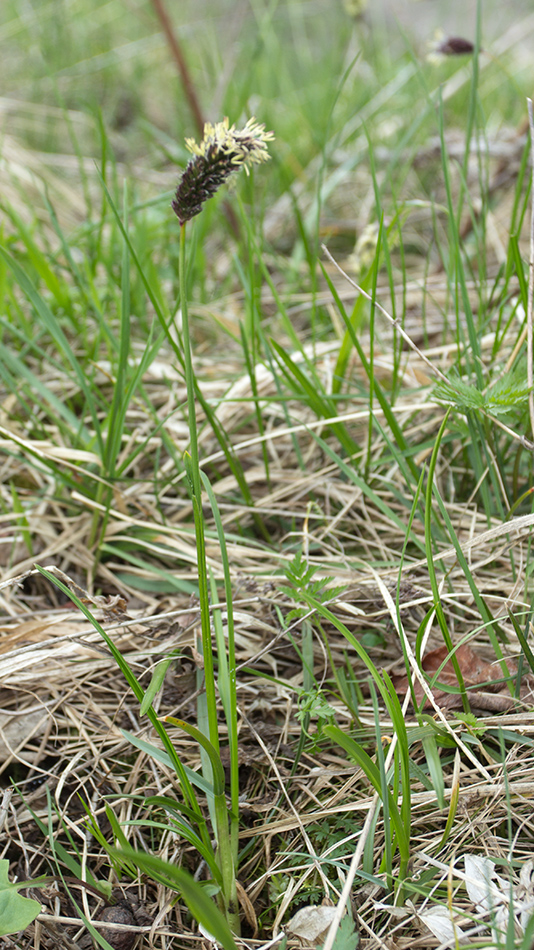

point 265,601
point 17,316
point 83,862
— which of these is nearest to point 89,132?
point 17,316

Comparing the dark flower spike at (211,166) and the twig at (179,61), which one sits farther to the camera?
the twig at (179,61)

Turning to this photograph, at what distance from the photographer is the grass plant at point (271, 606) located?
0.85m

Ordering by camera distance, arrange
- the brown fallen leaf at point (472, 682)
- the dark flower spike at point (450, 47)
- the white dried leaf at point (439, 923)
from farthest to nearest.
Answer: the dark flower spike at point (450, 47), the brown fallen leaf at point (472, 682), the white dried leaf at point (439, 923)

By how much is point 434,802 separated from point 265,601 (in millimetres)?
417

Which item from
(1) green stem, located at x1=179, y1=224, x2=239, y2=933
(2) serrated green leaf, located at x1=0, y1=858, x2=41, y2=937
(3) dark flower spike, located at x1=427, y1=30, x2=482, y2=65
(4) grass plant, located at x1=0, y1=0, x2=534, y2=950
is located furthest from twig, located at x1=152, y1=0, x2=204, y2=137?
(2) serrated green leaf, located at x1=0, y1=858, x2=41, y2=937

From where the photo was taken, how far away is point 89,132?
10.7ft

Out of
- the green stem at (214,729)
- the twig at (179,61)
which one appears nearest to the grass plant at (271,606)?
the green stem at (214,729)

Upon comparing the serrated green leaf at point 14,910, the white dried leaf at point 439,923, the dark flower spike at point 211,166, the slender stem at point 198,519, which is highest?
the dark flower spike at point 211,166

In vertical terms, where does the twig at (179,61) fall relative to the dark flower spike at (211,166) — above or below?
above

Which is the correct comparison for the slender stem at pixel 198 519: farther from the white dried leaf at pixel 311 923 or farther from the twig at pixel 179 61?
the twig at pixel 179 61

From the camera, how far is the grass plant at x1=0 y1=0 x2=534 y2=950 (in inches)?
33.4

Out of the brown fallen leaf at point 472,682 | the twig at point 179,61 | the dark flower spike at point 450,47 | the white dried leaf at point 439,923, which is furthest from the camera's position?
the twig at point 179,61

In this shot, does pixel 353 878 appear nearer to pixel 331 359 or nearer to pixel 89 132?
pixel 331 359

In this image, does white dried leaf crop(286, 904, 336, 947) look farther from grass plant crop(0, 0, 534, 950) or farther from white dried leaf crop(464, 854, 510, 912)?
white dried leaf crop(464, 854, 510, 912)
